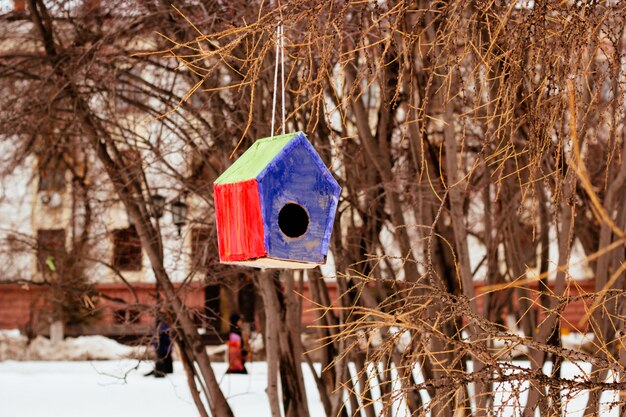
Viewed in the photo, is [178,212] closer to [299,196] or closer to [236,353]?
[299,196]

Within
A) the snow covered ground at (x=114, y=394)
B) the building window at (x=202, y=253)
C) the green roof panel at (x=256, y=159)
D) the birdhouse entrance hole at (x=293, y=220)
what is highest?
the green roof panel at (x=256, y=159)

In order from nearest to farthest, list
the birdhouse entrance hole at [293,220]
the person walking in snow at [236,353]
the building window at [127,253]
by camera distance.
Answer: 1. the birdhouse entrance hole at [293,220]
2. the building window at [127,253]
3. the person walking in snow at [236,353]

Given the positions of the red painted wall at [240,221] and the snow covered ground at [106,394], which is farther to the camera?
the snow covered ground at [106,394]

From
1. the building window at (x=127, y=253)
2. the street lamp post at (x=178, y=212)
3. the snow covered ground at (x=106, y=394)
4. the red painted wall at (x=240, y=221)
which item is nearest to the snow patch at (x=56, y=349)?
the snow covered ground at (x=106, y=394)

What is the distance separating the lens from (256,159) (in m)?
4.12

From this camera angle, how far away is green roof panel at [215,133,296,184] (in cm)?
402

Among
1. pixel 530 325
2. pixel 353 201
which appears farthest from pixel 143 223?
pixel 530 325

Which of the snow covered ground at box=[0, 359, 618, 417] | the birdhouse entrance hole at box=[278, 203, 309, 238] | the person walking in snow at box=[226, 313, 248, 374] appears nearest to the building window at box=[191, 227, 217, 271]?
the snow covered ground at box=[0, 359, 618, 417]

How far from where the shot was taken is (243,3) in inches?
283

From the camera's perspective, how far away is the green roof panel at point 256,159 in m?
4.02

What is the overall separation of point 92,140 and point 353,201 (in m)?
1.95

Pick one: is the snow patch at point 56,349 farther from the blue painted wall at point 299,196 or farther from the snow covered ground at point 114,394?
the blue painted wall at point 299,196

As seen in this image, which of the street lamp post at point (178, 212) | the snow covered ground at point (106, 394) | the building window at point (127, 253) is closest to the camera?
the street lamp post at point (178, 212)

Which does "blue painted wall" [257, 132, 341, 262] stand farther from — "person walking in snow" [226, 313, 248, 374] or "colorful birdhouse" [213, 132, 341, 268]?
"person walking in snow" [226, 313, 248, 374]
